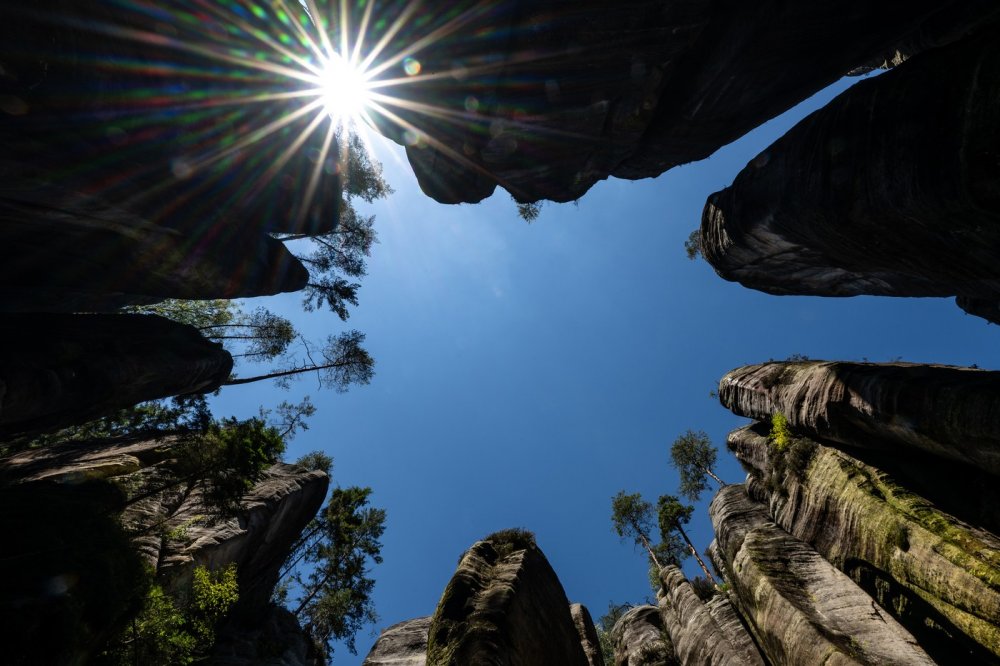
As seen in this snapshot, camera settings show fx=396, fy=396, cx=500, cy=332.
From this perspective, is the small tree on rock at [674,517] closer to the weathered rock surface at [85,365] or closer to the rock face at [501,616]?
the rock face at [501,616]

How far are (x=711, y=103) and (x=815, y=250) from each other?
27.5 ft

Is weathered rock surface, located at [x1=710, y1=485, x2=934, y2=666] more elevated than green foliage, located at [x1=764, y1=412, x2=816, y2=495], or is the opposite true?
green foliage, located at [x1=764, y1=412, x2=816, y2=495]

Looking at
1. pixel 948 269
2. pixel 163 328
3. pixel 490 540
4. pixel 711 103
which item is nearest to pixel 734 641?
pixel 490 540

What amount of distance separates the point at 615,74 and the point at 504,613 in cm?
1883

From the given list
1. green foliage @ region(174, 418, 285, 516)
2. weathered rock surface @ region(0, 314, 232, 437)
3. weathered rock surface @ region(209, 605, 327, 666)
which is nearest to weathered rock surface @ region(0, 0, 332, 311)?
weathered rock surface @ region(0, 314, 232, 437)

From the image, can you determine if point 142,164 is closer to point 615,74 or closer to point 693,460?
point 615,74

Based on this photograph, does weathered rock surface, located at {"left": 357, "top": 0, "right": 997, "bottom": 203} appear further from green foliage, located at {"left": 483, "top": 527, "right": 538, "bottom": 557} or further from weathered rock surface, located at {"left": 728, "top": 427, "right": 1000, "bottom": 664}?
green foliage, located at {"left": 483, "top": 527, "right": 538, "bottom": 557}

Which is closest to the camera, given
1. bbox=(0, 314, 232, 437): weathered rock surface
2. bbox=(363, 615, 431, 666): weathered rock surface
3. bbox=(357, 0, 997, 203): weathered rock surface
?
bbox=(0, 314, 232, 437): weathered rock surface

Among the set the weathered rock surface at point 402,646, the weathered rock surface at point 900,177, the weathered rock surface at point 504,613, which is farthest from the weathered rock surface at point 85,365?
the weathered rock surface at point 900,177

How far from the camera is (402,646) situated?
14.8m

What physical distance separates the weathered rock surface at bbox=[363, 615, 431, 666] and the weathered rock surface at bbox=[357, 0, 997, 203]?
21.4 metres

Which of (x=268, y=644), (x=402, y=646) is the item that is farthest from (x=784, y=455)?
(x=268, y=644)

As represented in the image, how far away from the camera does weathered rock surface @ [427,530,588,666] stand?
7.86m

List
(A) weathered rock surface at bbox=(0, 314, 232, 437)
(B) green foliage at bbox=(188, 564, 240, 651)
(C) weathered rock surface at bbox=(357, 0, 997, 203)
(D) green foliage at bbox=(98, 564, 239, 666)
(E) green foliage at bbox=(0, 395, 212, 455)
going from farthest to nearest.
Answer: (E) green foliage at bbox=(0, 395, 212, 455), (C) weathered rock surface at bbox=(357, 0, 997, 203), (A) weathered rock surface at bbox=(0, 314, 232, 437), (B) green foliage at bbox=(188, 564, 240, 651), (D) green foliage at bbox=(98, 564, 239, 666)
